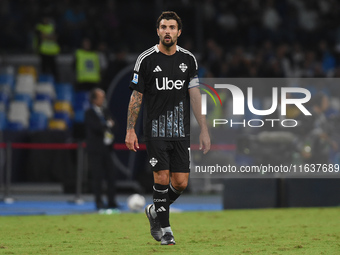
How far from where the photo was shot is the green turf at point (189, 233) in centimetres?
720

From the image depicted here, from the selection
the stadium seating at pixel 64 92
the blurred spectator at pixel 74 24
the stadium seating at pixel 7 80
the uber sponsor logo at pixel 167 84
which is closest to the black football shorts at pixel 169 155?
the uber sponsor logo at pixel 167 84

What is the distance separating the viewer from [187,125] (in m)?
7.66

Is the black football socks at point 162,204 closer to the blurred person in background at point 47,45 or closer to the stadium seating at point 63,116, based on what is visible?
the stadium seating at point 63,116

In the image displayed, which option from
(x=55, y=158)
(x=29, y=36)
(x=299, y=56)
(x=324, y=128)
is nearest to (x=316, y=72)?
(x=299, y=56)

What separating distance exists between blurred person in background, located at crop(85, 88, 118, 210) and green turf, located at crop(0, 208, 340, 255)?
109cm

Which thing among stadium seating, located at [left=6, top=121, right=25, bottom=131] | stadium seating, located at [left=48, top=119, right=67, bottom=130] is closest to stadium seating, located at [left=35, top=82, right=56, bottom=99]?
stadium seating, located at [left=48, top=119, right=67, bottom=130]

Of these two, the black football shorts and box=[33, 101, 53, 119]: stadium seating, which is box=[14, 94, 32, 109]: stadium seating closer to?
box=[33, 101, 53, 119]: stadium seating

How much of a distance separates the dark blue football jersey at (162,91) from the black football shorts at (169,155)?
62 mm

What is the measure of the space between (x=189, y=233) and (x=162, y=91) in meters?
2.22

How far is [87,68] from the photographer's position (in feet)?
65.5

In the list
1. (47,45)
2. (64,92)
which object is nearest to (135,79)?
(64,92)

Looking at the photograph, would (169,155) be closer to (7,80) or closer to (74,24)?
(7,80)

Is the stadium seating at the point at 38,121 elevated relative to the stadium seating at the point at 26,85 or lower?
lower

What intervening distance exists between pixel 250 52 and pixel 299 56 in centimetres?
158
